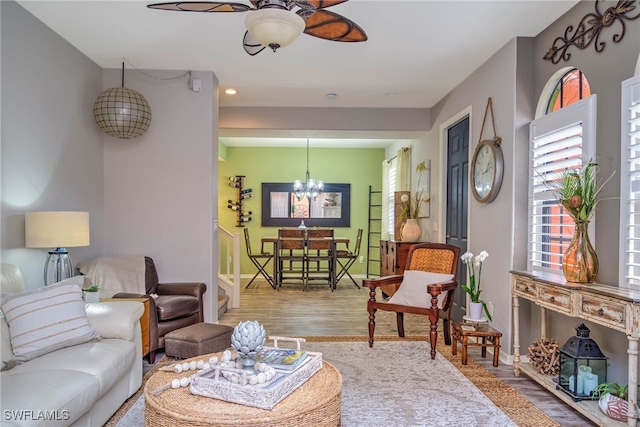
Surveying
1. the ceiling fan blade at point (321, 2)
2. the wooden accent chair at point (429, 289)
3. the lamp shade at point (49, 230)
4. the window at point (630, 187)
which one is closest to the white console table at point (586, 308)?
the window at point (630, 187)

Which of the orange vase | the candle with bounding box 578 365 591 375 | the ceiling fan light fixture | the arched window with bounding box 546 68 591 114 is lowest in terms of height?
the candle with bounding box 578 365 591 375

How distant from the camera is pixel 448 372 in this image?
3133mm

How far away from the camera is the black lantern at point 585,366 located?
2.40 m

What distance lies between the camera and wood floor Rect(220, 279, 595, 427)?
2.68 meters

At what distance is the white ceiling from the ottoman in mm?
2389

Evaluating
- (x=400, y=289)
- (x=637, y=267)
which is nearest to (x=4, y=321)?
(x=400, y=289)

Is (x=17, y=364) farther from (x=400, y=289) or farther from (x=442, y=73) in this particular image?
(x=442, y=73)

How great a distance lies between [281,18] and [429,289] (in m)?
2.51

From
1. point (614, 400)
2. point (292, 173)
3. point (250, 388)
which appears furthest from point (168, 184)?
point (292, 173)

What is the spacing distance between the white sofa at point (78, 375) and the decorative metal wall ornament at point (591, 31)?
3463mm

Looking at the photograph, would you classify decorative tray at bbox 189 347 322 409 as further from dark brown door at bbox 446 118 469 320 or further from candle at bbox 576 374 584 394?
dark brown door at bbox 446 118 469 320

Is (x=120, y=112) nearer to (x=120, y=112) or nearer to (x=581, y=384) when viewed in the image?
(x=120, y=112)

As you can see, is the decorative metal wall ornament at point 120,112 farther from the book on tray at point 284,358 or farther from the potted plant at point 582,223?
the potted plant at point 582,223

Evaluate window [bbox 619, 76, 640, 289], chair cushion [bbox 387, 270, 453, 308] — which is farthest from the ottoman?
window [bbox 619, 76, 640, 289]
